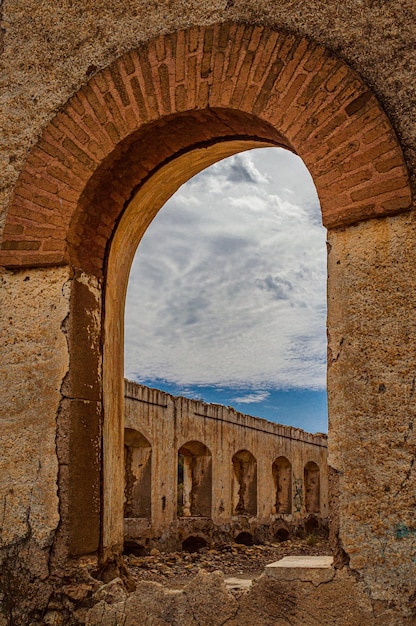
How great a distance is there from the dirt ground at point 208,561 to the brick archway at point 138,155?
453 cm

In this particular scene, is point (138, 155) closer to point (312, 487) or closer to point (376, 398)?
point (376, 398)

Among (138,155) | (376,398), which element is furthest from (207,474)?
(376,398)

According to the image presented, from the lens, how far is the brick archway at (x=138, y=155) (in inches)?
136

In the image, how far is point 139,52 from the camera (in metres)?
4.08

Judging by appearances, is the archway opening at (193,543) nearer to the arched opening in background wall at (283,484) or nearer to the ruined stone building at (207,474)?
the ruined stone building at (207,474)

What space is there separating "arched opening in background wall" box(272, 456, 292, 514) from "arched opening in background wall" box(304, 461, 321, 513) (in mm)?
1880

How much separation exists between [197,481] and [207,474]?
0.31 meters

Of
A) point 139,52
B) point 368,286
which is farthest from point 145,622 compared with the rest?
point 139,52

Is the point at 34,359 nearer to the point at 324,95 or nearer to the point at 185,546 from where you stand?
the point at 324,95

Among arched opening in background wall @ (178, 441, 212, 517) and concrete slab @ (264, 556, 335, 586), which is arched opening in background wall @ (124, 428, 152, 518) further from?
concrete slab @ (264, 556, 335, 586)

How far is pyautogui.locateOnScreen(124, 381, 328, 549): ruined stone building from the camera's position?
12.3 meters

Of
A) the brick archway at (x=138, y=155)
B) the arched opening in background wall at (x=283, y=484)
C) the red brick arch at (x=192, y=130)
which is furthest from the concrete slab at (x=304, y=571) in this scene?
the arched opening in background wall at (x=283, y=484)

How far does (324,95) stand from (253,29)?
647mm

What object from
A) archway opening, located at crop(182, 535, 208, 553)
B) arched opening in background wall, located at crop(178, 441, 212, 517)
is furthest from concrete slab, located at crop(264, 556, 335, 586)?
arched opening in background wall, located at crop(178, 441, 212, 517)
